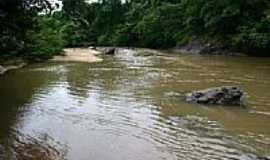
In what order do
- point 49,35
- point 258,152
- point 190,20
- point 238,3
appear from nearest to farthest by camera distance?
point 258,152 → point 49,35 → point 238,3 → point 190,20

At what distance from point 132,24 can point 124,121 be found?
64614 millimetres

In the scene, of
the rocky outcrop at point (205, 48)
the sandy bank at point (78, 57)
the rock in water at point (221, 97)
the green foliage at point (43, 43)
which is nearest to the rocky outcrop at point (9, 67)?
the green foliage at point (43, 43)

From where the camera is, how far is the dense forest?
16.7 meters

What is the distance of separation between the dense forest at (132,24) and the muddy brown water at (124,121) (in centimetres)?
298

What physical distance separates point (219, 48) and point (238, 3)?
5.21 metres

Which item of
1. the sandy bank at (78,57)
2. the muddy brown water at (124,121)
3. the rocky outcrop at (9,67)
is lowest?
the muddy brown water at (124,121)

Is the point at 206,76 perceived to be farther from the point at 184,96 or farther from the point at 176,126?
the point at 176,126

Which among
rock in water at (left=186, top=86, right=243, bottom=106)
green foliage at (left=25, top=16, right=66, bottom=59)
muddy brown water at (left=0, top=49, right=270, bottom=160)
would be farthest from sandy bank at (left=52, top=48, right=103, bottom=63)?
rock in water at (left=186, top=86, right=243, bottom=106)

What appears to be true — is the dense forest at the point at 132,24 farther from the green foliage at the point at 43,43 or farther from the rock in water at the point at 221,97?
the rock in water at the point at 221,97

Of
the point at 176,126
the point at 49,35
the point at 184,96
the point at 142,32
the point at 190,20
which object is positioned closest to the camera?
the point at 176,126

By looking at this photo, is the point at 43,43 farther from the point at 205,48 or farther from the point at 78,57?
the point at 205,48

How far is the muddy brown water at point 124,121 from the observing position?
11.7 m

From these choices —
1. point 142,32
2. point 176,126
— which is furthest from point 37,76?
point 142,32

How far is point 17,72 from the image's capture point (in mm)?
29094
